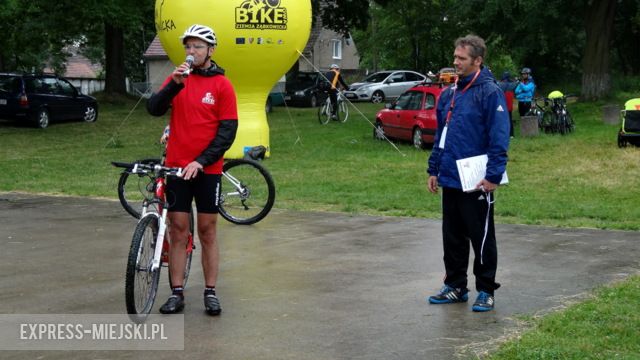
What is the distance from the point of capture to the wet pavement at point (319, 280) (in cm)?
583

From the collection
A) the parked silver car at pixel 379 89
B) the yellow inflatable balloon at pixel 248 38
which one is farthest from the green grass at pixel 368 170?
the parked silver car at pixel 379 89

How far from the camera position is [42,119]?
28.7 m

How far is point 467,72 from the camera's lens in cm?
670

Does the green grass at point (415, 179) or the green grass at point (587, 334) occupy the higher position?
the green grass at point (587, 334)

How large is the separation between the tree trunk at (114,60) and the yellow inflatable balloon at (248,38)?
22235 millimetres

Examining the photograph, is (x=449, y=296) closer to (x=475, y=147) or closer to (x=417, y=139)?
(x=475, y=147)

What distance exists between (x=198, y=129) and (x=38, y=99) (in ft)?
A: 77.9

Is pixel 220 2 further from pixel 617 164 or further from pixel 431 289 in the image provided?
pixel 431 289

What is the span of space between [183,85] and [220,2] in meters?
11.8

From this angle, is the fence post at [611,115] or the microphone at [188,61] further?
the fence post at [611,115]

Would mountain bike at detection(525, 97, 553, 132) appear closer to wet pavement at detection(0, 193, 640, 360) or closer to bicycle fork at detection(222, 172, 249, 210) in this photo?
wet pavement at detection(0, 193, 640, 360)

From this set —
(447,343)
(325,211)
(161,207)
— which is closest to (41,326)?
(161,207)

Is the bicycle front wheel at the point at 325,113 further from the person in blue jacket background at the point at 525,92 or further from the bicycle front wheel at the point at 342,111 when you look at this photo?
the person in blue jacket background at the point at 525,92

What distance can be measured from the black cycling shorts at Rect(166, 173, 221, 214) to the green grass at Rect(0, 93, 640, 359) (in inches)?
89.4
